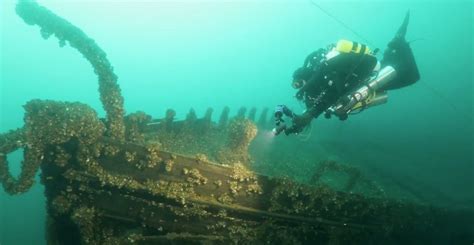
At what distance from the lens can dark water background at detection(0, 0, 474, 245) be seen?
58.8 ft

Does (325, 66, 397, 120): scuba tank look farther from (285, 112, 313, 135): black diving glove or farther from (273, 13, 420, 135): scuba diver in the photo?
(285, 112, 313, 135): black diving glove

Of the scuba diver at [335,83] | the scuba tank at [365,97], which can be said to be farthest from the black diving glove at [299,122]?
the scuba tank at [365,97]

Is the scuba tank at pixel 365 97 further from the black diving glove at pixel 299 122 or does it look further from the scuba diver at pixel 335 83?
the black diving glove at pixel 299 122

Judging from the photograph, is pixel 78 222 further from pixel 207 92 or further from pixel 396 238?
pixel 207 92

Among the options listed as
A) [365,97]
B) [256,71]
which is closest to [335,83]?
[365,97]

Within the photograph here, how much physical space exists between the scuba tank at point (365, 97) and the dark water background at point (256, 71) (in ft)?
8.27

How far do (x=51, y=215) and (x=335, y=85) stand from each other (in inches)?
178

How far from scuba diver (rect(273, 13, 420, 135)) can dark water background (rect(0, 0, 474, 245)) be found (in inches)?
127

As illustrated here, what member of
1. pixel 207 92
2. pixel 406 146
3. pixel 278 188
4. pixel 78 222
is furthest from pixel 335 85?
pixel 207 92

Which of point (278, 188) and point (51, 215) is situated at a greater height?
point (278, 188)

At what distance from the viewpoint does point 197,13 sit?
134 m

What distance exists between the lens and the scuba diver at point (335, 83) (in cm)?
520

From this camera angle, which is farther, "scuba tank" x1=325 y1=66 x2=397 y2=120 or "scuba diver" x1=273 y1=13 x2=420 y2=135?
"scuba tank" x1=325 y1=66 x2=397 y2=120

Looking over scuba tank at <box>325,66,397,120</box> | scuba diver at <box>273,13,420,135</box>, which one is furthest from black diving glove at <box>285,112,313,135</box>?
scuba tank at <box>325,66,397,120</box>
